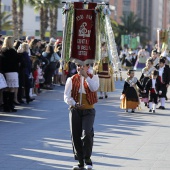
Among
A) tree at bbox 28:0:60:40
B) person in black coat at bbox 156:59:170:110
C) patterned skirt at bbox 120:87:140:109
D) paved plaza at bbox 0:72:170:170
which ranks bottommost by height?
paved plaza at bbox 0:72:170:170

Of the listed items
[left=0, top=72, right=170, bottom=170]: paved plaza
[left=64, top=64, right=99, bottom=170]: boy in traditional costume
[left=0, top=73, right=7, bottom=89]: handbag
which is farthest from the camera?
[left=0, top=73, right=7, bottom=89]: handbag

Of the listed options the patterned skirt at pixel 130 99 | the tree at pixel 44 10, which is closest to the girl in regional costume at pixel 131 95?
the patterned skirt at pixel 130 99

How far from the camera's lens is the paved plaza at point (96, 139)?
11.0 m

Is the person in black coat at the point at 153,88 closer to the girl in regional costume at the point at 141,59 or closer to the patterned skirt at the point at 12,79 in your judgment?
the patterned skirt at the point at 12,79

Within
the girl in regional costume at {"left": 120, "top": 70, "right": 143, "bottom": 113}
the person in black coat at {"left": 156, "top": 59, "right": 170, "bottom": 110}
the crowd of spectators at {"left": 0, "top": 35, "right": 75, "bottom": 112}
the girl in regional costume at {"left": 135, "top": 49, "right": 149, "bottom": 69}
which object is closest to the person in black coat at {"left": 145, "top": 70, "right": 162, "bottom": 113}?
the person in black coat at {"left": 156, "top": 59, "right": 170, "bottom": 110}

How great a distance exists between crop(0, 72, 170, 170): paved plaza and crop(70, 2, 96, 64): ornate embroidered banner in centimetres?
174

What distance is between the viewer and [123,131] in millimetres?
14898

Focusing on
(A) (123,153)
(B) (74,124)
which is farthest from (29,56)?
(B) (74,124)

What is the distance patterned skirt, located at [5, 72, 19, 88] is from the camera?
18.2 m

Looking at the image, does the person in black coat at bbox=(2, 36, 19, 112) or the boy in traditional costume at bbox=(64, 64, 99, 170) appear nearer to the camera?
the boy in traditional costume at bbox=(64, 64, 99, 170)

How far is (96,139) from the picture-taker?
1369 cm

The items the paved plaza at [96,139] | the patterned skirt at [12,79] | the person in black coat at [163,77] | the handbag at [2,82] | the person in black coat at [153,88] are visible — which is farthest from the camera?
the person in black coat at [163,77]

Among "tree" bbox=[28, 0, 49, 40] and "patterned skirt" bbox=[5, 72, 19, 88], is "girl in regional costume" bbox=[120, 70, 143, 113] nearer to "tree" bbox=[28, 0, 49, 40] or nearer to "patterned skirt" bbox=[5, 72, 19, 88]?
"patterned skirt" bbox=[5, 72, 19, 88]

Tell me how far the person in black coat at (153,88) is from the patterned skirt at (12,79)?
3.77 metres
